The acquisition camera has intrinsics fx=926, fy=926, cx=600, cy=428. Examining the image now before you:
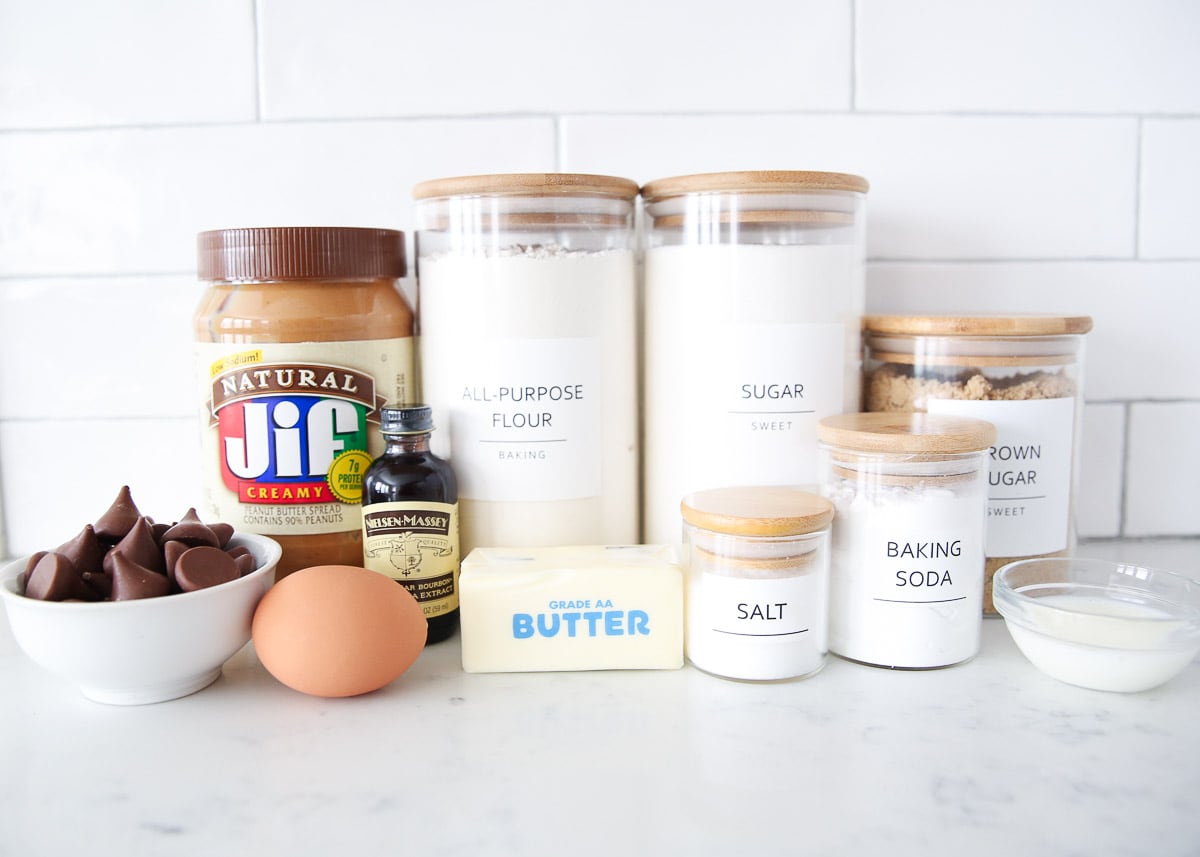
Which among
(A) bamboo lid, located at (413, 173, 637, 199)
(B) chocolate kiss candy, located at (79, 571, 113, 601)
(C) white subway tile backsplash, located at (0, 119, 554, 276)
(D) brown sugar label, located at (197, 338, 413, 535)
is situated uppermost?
(C) white subway tile backsplash, located at (0, 119, 554, 276)

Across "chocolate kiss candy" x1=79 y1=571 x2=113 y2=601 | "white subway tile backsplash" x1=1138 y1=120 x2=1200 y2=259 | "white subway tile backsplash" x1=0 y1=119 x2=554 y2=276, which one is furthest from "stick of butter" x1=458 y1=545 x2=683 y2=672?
"white subway tile backsplash" x1=1138 y1=120 x2=1200 y2=259

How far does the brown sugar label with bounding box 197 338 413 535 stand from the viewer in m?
0.70

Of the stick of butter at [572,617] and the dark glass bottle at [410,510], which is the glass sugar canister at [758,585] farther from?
the dark glass bottle at [410,510]

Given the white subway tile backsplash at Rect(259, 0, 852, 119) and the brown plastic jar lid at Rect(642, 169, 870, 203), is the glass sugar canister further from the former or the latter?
the white subway tile backsplash at Rect(259, 0, 852, 119)

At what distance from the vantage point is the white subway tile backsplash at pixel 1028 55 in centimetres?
86

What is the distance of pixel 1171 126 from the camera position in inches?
35.0

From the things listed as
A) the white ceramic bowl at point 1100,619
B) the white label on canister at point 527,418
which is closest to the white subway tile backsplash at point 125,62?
the white label on canister at point 527,418

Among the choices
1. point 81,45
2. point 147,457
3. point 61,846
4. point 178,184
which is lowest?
point 61,846

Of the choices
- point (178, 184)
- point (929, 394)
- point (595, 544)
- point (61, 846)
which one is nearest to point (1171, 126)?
point (929, 394)

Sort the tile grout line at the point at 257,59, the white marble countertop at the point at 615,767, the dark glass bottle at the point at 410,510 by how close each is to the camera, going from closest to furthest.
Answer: the white marble countertop at the point at 615,767
the dark glass bottle at the point at 410,510
the tile grout line at the point at 257,59

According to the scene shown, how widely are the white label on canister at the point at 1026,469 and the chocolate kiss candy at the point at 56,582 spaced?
0.61 m

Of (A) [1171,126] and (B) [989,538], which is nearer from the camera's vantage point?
(B) [989,538]

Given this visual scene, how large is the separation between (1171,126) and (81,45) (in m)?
1.03

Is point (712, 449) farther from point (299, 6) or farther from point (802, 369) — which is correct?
point (299, 6)
